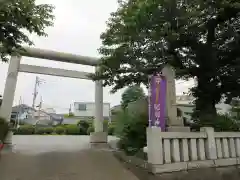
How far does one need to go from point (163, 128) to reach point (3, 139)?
18.5ft

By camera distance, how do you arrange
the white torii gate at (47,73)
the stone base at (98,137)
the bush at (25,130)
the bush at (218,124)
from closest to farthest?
1. the bush at (218,124)
2. the white torii gate at (47,73)
3. the stone base at (98,137)
4. the bush at (25,130)

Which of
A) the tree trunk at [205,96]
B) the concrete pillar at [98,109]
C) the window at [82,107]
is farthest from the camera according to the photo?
the window at [82,107]

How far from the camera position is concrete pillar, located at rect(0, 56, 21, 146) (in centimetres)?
799

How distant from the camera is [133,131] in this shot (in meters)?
6.02

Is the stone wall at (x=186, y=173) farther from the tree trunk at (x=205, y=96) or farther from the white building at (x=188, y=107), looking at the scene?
the white building at (x=188, y=107)

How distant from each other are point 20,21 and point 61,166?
3.51 m

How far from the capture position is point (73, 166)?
5309 millimetres

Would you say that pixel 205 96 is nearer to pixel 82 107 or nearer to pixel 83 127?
pixel 83 127

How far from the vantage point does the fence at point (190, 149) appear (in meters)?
4.79

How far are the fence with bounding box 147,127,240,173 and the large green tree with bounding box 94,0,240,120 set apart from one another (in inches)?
43.3

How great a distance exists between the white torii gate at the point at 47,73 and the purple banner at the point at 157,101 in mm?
4329

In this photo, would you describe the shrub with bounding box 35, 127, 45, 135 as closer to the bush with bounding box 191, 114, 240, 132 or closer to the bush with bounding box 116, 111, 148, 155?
the bush with bounding box 116, 111, 148, 155

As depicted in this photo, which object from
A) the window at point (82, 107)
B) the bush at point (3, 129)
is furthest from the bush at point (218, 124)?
the window at point (82, 107)

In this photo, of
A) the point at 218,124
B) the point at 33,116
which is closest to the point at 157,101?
the point at 218,124
